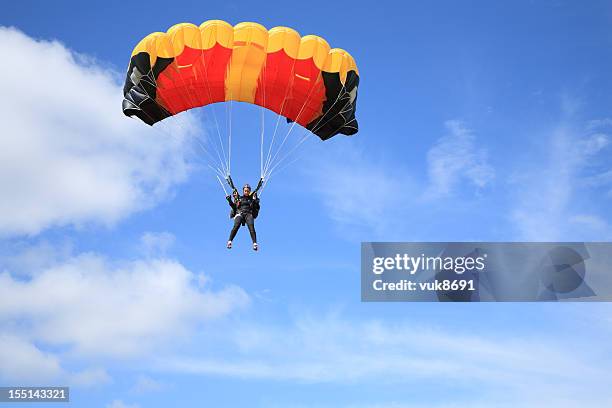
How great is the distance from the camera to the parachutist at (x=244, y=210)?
19.1 m

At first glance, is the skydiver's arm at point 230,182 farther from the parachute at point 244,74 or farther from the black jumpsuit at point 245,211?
the parachute at point 244,74

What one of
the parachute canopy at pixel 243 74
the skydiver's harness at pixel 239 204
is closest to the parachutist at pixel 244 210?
the skydiver's harness at pixel 239 204

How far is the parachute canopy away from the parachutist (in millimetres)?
2760

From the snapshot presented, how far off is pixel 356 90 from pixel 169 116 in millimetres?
4903

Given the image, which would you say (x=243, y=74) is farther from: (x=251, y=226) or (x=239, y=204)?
(x=251, y=226)

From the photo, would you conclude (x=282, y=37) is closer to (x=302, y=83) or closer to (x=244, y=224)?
(x=302, y=83)

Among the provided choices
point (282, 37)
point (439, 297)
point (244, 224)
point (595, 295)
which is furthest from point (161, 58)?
point (595, 295)

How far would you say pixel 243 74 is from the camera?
2041cm

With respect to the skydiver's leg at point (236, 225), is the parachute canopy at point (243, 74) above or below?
above

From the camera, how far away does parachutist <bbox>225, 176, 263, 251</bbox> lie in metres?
19.1

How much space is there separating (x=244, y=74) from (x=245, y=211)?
369cm

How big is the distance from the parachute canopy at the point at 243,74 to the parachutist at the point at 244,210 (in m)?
2.76

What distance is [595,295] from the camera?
21.8 meters

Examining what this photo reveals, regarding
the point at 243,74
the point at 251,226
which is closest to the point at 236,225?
the point at 251,226
